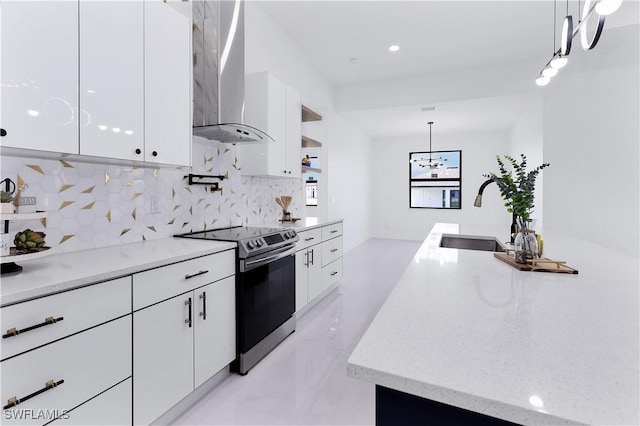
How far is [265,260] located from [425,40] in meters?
3.58

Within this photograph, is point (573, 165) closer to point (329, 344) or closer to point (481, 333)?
point (329, 344)

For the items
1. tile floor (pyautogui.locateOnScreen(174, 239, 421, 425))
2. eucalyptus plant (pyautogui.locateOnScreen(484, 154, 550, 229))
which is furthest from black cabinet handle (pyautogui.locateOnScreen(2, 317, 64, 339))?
eucalyptus plant (pyautogui.locateOnScreen(484, 154, 550, 229))

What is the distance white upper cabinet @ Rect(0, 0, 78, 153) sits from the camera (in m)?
1.22

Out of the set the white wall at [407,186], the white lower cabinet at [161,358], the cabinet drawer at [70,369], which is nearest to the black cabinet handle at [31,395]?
the cabinet drawer at [70,369]

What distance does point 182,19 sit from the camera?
6.47 ft

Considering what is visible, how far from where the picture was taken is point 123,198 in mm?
1986

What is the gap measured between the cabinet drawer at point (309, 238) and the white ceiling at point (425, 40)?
240 cm

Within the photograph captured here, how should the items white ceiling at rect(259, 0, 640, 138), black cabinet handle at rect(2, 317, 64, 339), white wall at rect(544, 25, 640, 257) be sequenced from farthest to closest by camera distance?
1. white ceiling at rect(259, 0, 640, 138)
2. white wall at rect(544, 25, 640, 257)
3. black cabinet handle at rect(2, 317, 64, 339)

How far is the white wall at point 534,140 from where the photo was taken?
15.5ft

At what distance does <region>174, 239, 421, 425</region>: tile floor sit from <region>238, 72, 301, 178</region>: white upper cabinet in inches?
61.1

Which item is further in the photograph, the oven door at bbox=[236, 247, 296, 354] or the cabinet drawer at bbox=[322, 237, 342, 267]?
Result: the cabinet drawer at bbox=[322, 237, 342, 267]

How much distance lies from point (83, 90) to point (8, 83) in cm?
27

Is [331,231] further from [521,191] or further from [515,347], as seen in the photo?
[515,347]

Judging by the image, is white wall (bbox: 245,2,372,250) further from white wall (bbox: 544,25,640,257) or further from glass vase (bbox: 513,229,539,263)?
white wall (bbox: 544,25,640,257)
